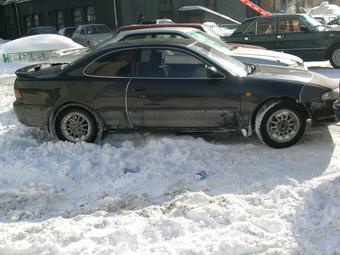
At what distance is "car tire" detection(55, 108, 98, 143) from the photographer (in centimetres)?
709

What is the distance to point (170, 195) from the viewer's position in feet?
17.5

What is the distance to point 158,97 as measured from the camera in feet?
22.1

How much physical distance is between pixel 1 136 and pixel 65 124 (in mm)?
1242

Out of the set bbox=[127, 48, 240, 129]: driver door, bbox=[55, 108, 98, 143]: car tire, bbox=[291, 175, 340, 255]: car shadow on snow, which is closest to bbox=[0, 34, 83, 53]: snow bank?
bbox=[55, 108, 98, 143]: car tire

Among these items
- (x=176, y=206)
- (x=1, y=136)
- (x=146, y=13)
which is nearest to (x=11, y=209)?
(x=176, y=206)

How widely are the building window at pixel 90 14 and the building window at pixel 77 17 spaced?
1.00 m

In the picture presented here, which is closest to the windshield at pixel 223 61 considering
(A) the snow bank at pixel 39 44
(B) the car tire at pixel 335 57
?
(B) the car tire at pixel 335 57

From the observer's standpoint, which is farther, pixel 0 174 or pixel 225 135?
pixel 225 135

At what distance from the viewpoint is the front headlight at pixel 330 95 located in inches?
256

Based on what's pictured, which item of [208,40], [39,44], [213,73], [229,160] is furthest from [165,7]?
[229,160]

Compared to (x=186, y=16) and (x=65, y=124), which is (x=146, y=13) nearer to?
(x=186, y=16)

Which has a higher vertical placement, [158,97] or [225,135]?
[158,97]

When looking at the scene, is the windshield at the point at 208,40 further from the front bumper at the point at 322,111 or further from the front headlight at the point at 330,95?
the front bumper at the point at 322,111

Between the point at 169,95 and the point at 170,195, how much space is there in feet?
5.80
